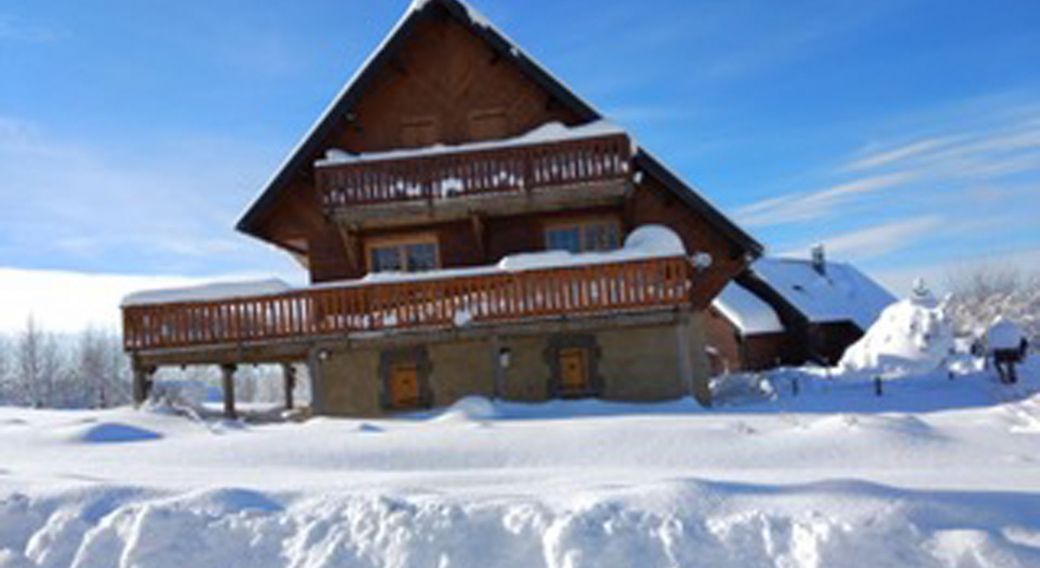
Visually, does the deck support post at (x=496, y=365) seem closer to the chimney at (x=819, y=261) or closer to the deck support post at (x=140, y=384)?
the deck support post at (x=140, y=384)

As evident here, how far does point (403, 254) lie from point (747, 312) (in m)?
21.0

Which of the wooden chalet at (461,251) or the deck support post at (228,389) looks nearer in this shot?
the wooden chalet at (461,251)

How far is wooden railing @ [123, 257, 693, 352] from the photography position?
16344 millimetres

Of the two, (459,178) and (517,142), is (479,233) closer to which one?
(459,178)

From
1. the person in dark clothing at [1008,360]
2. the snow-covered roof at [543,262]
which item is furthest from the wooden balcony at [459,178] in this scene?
the person in dark clothing at [1008,360]

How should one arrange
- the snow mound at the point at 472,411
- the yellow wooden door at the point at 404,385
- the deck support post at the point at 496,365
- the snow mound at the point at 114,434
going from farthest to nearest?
1. the yellow wooden door at the point at 404,385
2. the deck support post at the point at 496,365
3. the snow mound at the point at 472,411
4. the snow mound at the point at 114,434

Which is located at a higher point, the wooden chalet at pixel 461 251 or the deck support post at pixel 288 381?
the wooden chalet at pixel 461 251

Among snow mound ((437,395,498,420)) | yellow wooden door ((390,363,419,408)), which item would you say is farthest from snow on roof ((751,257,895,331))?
snow mound ((437,395,498,420))

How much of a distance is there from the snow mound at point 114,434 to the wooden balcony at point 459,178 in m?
Answer: 7.56

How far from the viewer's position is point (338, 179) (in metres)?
18.8

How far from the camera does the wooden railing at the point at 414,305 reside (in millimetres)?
16344

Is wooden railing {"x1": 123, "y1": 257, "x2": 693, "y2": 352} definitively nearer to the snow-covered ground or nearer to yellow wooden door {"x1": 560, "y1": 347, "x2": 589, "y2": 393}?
yellow wooden door {"x1": 560, "y1": 347, "x2": 589, "y2": 393}

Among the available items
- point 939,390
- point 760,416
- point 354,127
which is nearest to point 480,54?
point 354,127

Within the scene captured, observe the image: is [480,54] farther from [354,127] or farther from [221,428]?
[221,428]
